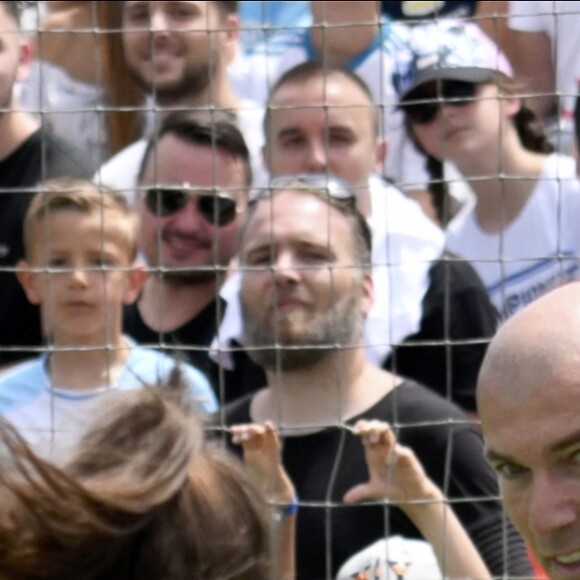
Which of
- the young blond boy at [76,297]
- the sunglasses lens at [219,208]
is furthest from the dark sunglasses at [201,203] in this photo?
the young blond boy at [76,297]

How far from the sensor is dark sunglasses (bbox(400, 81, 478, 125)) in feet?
13.3

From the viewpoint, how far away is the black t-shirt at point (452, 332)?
147 inches

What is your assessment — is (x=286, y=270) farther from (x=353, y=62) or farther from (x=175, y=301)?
(x=353, y=62)

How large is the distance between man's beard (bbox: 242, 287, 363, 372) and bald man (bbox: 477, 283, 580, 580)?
5.32 ft

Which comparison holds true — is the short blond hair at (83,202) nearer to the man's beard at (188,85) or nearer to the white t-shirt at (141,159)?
the white t-shirt at (141,159)

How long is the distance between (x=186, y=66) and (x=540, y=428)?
2705mm

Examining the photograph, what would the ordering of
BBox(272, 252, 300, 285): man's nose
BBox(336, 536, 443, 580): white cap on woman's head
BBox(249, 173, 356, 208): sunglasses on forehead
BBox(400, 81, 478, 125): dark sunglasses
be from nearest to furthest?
BBox(336, 536, 443, 580): white cap on woman's head, BBox(272, 252, 300, 285): man's nose, BBox(249, 173, 356, 208): sunglasses on forehead, BBox(400, 81, 478, 125): dark sunglasses

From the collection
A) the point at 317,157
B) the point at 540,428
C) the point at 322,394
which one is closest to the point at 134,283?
the point at 322,394

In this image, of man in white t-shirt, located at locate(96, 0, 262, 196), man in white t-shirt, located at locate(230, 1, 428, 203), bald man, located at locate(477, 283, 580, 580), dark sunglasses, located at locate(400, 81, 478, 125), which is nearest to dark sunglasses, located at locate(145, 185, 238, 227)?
man in white t-shirt, located at locate(96, 0, 262, 196)

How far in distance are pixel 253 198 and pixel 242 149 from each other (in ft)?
0.84

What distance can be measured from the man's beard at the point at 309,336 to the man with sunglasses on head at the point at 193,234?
0.26 meters

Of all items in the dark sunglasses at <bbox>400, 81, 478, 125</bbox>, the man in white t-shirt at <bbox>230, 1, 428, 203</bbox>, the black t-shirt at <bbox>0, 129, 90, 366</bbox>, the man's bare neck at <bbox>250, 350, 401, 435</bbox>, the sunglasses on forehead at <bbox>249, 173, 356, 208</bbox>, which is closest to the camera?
the man's bare neck at <bbox>250, 350, 401, 435</bbox>

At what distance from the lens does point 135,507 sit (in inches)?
63.9

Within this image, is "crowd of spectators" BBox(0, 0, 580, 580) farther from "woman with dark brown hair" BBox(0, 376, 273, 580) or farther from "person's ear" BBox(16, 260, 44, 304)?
"woman with dark brown hair" BBox(0, 376, 273, 580)
